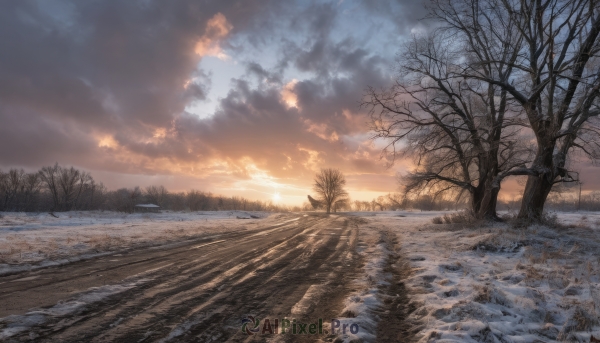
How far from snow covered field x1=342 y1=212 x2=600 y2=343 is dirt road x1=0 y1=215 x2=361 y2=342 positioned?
1.11m

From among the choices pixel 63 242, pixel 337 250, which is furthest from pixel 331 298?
pixel 63 242

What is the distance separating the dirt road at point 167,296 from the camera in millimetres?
3984

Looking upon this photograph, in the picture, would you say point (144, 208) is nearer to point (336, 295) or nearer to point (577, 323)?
point (336, 295)

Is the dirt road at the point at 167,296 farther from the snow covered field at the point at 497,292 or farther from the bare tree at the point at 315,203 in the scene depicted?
the bare tree at the point at 315,203

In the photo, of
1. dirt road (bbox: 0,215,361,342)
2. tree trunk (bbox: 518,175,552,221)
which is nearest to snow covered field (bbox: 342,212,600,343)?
dirt road (bbox: 0,215,361,342)

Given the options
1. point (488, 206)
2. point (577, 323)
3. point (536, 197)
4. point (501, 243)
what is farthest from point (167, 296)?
point (488, 206)

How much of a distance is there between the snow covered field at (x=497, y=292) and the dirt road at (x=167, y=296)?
1.11 metres

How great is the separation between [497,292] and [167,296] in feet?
19.4

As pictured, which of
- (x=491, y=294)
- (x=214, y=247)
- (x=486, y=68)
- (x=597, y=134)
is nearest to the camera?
(x=491, y=294)

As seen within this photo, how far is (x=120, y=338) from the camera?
3.76 m

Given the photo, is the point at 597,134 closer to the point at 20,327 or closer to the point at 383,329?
the point at 383,329

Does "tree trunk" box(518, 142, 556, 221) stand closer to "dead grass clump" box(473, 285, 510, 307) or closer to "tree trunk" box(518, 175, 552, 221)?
"tree trunk" box(518, 175, 552, 221)

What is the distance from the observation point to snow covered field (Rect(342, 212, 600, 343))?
13.9ft

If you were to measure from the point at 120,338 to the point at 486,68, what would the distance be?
1892 centimetres
